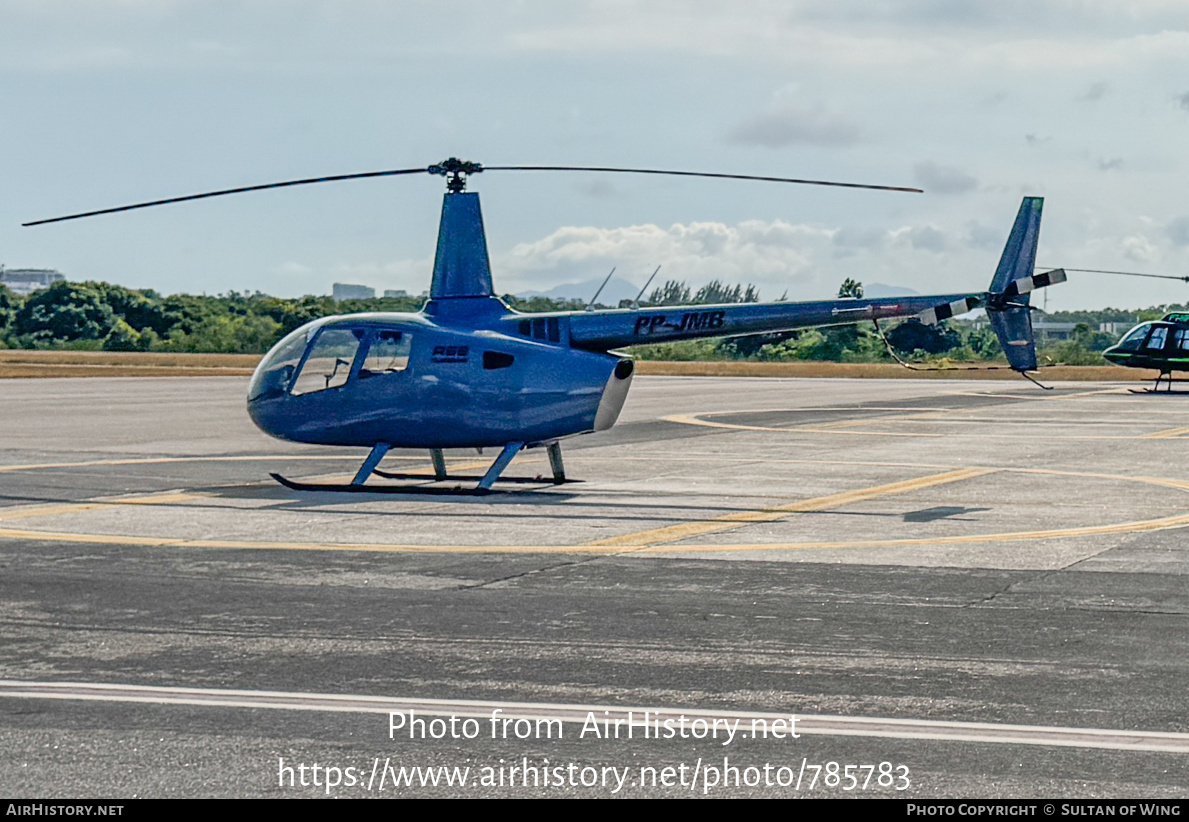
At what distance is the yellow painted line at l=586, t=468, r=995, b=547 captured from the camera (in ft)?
57.1

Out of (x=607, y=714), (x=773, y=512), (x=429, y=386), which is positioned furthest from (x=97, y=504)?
(x=607, y=714)

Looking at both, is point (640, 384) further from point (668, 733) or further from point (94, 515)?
point (668, 733)

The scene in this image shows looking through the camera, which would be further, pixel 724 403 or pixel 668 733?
pixel 724 403

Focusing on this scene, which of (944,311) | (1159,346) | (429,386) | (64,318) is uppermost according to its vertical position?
(944,311)

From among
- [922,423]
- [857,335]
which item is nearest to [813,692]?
[922,423]

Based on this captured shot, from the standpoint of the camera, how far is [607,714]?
9.05 m

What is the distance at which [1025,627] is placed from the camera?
466 inches

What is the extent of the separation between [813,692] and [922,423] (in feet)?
108

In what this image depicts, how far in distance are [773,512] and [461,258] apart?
20.6 ft

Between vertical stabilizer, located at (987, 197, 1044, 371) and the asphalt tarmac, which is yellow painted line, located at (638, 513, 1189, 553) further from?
vertical stabilizer, located at (987, 197, 1044, 371)

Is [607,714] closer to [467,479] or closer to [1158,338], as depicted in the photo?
[467,479]

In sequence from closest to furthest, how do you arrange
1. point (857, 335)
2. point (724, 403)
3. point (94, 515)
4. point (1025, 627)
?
1. point (1025, 627)
2. point (94, 515)
3. point (724, 403)
4. point (857, 335)

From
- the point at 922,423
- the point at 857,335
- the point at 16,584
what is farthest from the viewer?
the point at 857,335

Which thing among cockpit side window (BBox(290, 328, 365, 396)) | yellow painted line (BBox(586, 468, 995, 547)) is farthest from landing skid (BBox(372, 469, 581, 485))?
yellow painted line (BBox(586, 468, 995, 547))
